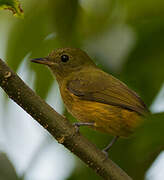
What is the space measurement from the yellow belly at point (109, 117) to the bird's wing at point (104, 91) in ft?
0.21

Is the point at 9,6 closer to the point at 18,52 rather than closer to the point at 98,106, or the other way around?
the point at 18,52

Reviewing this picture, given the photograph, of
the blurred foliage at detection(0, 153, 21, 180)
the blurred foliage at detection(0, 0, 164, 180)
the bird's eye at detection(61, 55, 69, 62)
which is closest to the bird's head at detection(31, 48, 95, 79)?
the bird's eye at detection(61, 55, 69, 62)

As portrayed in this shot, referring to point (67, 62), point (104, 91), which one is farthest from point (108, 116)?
point (67, 62)

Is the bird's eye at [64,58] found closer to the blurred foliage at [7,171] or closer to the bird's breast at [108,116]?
the bird's breast at [108,116]

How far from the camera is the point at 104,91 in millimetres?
3695

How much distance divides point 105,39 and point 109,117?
172cm

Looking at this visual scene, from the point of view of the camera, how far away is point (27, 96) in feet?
5.97

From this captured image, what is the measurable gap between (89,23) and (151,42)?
63 centimetres

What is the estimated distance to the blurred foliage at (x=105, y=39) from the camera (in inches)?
59.2

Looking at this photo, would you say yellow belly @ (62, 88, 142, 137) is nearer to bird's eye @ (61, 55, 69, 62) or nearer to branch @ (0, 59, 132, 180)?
branch @ (0, 59, 132, 180)

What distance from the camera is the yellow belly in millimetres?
3260

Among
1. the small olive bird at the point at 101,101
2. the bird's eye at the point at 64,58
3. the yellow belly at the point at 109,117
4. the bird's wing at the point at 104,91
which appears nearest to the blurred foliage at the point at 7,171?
the small olive bird at the point at 101,101

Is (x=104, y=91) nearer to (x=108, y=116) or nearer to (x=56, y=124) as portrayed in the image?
(x=108, y=116)

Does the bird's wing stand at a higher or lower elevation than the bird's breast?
higher
